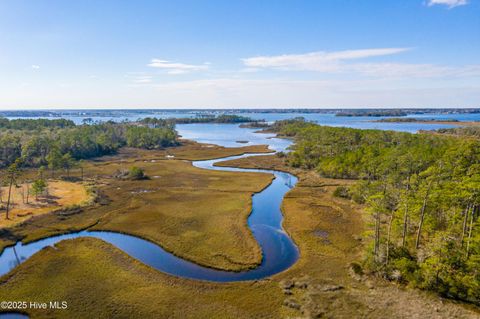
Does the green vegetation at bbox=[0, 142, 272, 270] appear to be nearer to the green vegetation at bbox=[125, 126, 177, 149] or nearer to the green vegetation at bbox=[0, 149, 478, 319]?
the green vegetation at bbox=[0, 149, 478, 319]

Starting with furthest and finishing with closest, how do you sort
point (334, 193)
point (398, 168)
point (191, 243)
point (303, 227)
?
point (334, 193) → point (398, 168) → point (303, 227) → point (191, 243)

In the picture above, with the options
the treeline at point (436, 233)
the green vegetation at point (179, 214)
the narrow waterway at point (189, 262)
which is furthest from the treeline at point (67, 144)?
the treeline at point (436, 233)

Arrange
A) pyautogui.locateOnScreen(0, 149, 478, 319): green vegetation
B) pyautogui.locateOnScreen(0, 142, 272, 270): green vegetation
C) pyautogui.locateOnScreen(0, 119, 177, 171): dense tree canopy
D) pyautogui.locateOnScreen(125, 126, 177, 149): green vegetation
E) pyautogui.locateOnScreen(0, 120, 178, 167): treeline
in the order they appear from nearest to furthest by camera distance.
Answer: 1. pyautogui.locateOnScreen(0, 149, 478, 319): green vegetation
2. pyautogui.locateOnScreen(0, 142, 272, 270): green vegetation
3. pyautogui.locateOnScreen(0, 119, 177, 171): dense tree canopy
4. pyautogui.locateOnScreen(0, 120, 178, 167): treeline
5. pyautogui.locateOnScreen(125, 126, 177, 149): green vegetation

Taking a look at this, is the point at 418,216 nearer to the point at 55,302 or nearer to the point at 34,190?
the point at 55,302

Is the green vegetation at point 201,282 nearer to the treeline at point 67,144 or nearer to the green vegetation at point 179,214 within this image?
the green vegetation at point 179,214

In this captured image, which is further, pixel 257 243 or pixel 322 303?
pixel 257 243

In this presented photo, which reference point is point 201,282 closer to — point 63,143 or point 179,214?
point 179,214

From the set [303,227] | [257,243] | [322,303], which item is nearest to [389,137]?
[303,227]

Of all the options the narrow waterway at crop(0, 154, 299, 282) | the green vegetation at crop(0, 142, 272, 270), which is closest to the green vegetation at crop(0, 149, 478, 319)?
the green vegetation at crop(0, 142, 272, 270)
